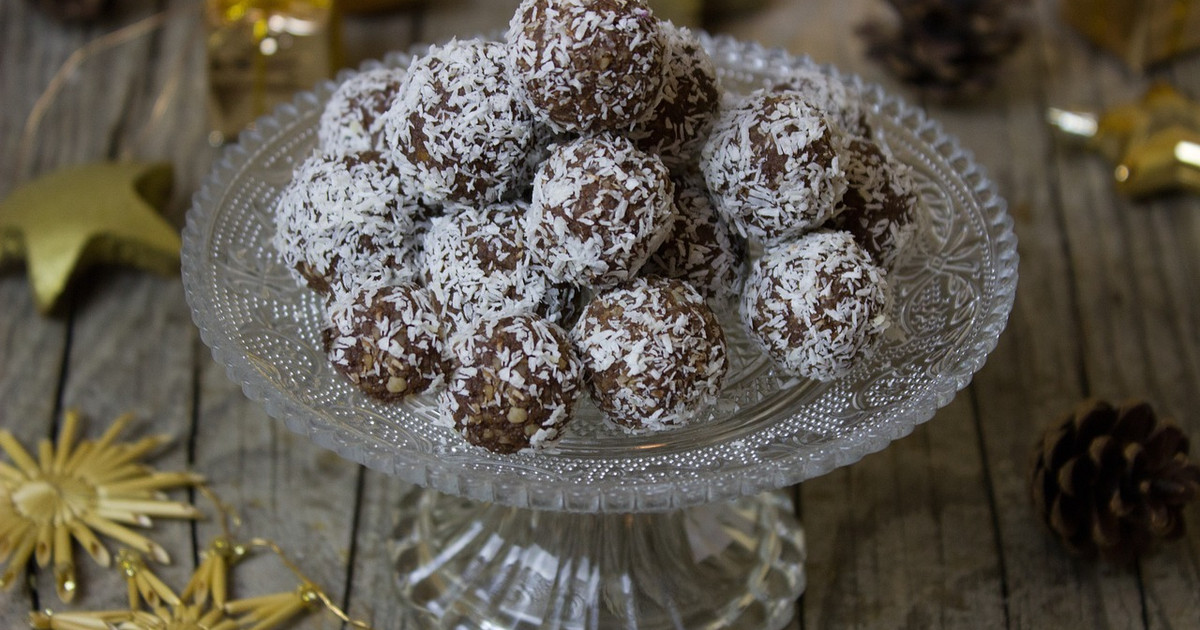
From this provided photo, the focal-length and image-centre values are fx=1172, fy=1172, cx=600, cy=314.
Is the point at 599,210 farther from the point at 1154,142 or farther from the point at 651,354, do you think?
the point at 1154,142

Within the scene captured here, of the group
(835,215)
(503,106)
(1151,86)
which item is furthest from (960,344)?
(1151,86)

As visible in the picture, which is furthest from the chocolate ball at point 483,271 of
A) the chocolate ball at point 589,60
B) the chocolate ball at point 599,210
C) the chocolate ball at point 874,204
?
the chocolate ball at point 874,204

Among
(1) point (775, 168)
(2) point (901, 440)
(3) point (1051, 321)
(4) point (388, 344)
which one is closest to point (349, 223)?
(4) point (388, 344)

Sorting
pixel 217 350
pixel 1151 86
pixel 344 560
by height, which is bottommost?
pixel 344 560

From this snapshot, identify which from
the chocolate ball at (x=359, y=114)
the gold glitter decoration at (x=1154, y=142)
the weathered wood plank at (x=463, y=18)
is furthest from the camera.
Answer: the weathered wood plank at (x=463, y=18)

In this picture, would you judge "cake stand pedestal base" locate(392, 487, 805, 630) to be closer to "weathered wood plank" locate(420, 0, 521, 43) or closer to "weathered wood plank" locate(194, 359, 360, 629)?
"weathered wood plank" locate(194, 359, 360, 629)

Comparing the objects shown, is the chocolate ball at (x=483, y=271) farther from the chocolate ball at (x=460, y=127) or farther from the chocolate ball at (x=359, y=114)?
the chocolate ball at (x=359, y=114)

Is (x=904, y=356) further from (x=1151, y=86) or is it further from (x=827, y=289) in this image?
(x=1151, y=86)
